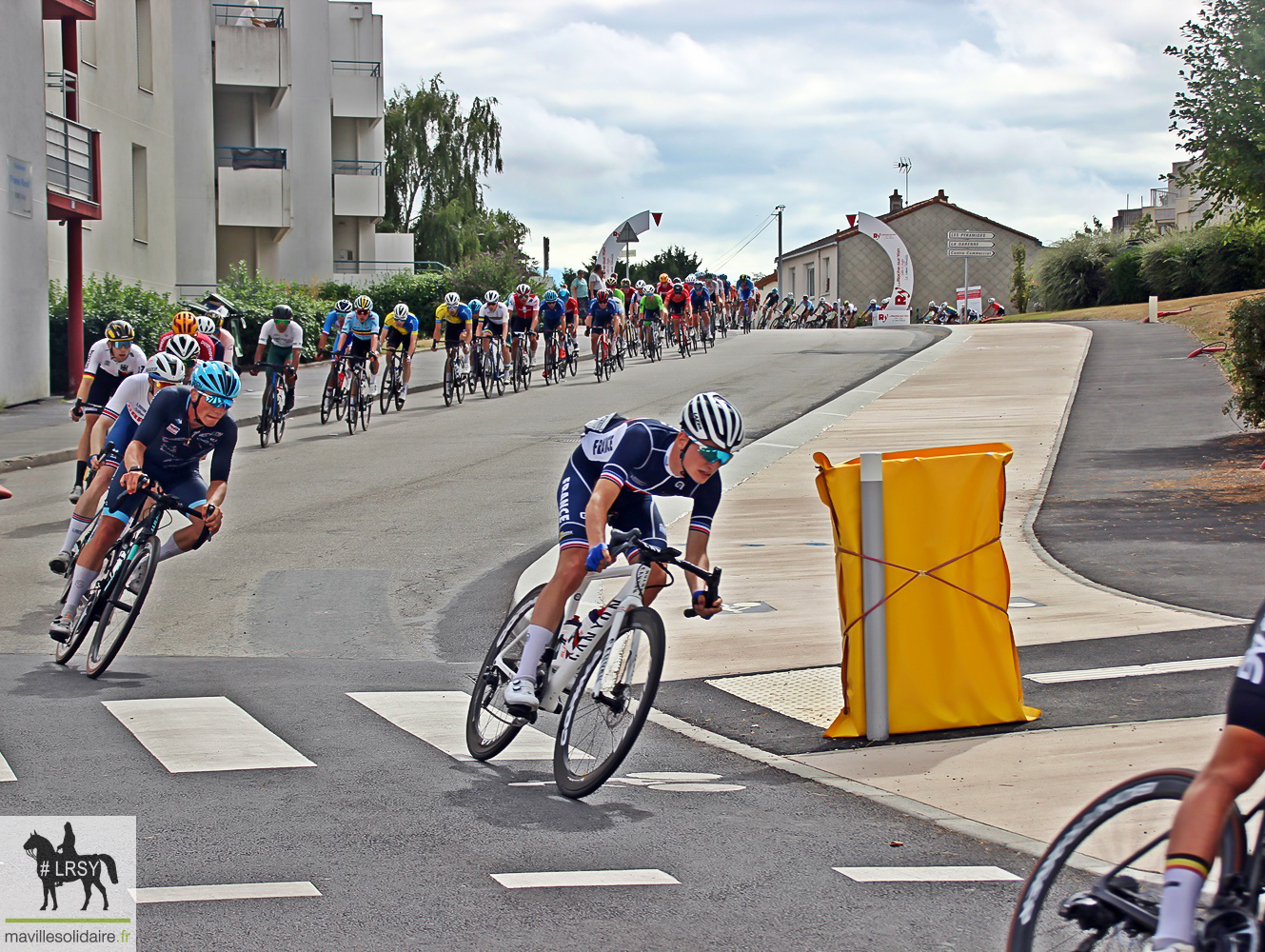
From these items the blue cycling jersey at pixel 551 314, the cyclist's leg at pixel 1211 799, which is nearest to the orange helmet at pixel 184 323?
the cyclist's leg at pixel 1211 799

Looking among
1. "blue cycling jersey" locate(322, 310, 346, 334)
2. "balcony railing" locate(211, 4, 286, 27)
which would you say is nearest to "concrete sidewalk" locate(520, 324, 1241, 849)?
"blue cycling jersey" locate(322, 310, 346, 334)

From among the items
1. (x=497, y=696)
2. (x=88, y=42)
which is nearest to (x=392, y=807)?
(x=497, y=696)

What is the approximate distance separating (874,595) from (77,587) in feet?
16.4

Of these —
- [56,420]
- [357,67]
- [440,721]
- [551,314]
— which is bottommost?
[440,721]

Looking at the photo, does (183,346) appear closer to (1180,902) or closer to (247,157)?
(1180,902)

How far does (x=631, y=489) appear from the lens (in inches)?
257

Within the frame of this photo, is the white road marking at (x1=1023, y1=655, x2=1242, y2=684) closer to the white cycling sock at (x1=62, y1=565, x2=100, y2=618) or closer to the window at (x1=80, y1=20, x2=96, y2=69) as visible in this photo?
the white cycling sock at (x1=62, y1=565, x2=100, y2=618)

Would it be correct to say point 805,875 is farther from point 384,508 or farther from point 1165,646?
point 384,508

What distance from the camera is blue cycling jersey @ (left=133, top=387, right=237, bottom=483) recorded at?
8.73 metres

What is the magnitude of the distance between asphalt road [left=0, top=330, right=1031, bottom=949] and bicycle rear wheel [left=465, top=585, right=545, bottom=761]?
0.41ft

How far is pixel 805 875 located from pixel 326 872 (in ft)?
5.49

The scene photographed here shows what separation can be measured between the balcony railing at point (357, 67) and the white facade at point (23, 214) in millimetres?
30785

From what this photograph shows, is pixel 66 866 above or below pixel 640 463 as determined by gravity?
below

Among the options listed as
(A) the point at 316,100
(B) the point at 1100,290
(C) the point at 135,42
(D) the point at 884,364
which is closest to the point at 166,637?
(D) the point at 884,364
